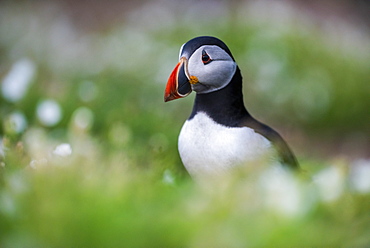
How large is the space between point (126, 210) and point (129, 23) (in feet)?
17.7

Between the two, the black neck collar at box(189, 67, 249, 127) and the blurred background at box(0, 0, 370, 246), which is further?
the blurred background at box(0, 0, 370, 246)

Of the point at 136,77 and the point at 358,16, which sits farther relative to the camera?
the point at 358,16

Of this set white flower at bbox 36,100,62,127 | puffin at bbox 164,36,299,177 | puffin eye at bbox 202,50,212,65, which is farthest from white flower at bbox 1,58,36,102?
puffin eye at bbox 202,50,212,65

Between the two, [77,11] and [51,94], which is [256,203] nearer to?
[51,94]

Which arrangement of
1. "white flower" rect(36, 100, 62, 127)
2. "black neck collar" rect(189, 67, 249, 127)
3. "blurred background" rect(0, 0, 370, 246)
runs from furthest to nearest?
1. "blurred background" rect(0, 0, 370, 246)
2. "white flower" rect(36, 100, 62, 127)
3. "black neck collar" rect(189, 67, 249, 127)

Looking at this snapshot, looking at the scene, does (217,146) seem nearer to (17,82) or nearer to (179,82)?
(179,82)

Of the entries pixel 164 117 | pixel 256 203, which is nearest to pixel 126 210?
pixel 256 203

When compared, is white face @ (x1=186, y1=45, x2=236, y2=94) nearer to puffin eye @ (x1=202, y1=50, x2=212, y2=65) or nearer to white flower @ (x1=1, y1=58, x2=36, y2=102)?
puffin eye @ (x1=202, y1=50, x2=212, y2=65)

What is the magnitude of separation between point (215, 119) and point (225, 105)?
0.25 ft

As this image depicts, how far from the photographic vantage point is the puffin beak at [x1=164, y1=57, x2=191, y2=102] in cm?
234

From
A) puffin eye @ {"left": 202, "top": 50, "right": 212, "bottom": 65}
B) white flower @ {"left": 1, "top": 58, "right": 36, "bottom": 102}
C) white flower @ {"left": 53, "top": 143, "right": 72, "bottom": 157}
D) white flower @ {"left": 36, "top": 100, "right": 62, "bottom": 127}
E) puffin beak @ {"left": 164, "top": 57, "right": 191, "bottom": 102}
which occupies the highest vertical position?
puffin eye @ {"left": 202, "top": 50, "right": 212, "bottom": 65}

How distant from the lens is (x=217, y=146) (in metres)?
2.34

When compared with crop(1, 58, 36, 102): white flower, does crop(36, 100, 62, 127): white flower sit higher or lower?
lower

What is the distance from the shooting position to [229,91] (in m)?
2.46
